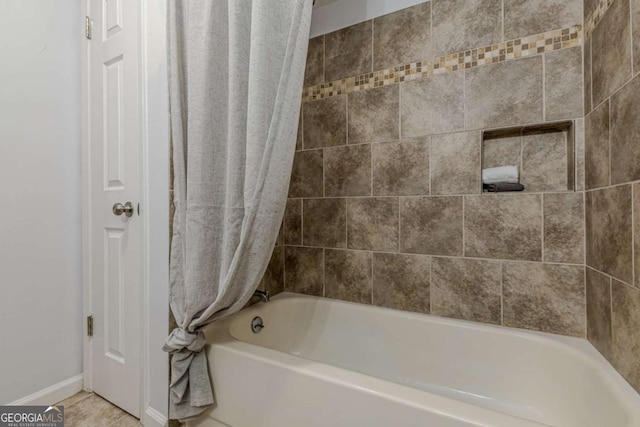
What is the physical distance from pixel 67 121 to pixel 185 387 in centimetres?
153

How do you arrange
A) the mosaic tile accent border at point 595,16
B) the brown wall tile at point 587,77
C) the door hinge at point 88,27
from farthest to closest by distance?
the door hinge at point 88,27, the brown wall tile at point 587,77, the mosaic tile accent border at point 595,16

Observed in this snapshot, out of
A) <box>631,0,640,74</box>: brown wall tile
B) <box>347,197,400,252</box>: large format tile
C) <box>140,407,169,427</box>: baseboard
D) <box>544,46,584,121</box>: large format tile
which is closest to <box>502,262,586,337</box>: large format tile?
<box>347,197,400,252</box>: large format tile

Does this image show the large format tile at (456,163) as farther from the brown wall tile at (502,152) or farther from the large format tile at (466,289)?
the large format tile at (466,289)

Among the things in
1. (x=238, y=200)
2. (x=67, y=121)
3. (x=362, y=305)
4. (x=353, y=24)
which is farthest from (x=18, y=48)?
(x=362, y=305)

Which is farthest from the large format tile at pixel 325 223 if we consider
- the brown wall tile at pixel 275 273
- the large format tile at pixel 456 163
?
the large format tile at pixel 456 163

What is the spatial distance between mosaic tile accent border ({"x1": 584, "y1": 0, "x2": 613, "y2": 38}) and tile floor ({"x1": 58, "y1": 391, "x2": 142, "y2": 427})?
251 cm

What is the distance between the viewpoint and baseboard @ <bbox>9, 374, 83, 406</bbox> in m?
1.43

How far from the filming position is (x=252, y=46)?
1004 millimetres

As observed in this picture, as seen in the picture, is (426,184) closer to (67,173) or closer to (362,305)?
(362,305)

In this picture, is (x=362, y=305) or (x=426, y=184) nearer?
(x=426, y=184)

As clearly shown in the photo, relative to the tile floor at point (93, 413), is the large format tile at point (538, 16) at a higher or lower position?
higher

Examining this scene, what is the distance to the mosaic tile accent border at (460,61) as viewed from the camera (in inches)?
47.6

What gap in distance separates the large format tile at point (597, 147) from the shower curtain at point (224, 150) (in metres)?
1.06

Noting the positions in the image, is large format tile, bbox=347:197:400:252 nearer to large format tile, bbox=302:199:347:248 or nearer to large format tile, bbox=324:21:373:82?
large format tile, bbox=302:199:347:248
